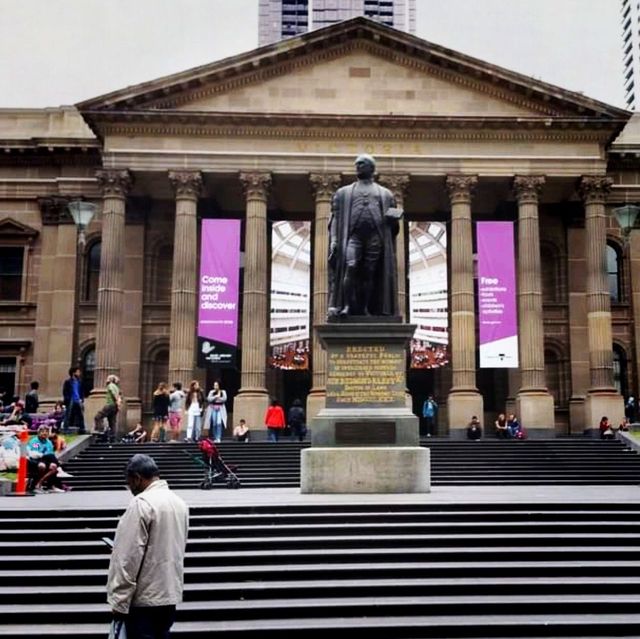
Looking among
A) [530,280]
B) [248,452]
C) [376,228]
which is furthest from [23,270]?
[376,228]

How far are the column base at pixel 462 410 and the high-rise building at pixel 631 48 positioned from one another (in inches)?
4309

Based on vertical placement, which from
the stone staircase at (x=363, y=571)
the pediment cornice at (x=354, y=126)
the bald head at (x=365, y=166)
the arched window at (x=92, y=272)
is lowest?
the stone staircase at (x=363, y=571)

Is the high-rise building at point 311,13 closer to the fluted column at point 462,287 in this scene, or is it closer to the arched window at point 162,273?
the arched window at point 162,273

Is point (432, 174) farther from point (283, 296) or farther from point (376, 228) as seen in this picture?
point (376, 228)

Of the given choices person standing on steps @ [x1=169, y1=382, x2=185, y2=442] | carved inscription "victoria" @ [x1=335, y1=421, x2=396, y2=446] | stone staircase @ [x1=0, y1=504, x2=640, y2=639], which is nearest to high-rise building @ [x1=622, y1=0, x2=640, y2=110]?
person standing on steps @ [x1=169, y1=382, x2=185, y2=442]

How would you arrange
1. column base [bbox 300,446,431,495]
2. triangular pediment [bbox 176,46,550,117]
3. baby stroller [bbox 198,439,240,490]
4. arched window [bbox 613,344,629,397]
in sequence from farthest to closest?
arched window [bbox 613,344,629,397] < triangular pediment [bbox 176,46,550,117] < baby stroller [bbox 198,439,240,490] < column base [bbox 300,446,431,495]

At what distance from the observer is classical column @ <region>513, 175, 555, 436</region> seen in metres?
31.5

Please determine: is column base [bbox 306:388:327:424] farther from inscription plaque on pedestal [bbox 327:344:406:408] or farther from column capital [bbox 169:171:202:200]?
inscription plaque on pedestal [bbox 327:344:406:408]

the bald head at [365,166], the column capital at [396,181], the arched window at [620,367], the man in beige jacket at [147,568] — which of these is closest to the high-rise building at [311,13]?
the arched window at [620,367]

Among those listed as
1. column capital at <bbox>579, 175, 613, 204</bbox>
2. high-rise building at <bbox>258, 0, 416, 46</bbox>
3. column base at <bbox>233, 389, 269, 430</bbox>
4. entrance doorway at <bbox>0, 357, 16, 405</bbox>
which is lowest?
column base at <bbox>233, 389, 269, 430</bbox>

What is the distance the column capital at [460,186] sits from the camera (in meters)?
33.0

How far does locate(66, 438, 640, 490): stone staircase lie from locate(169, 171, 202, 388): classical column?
6.41 meters

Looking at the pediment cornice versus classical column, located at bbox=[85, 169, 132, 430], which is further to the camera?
the pediment cornice

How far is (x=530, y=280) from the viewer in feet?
106
